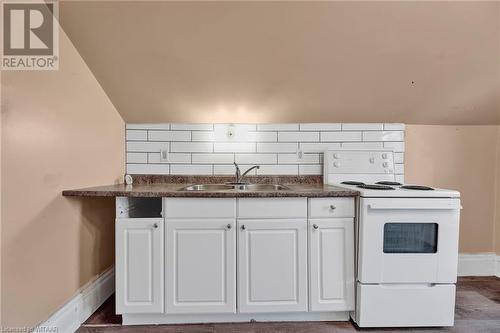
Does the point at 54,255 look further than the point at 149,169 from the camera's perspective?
No

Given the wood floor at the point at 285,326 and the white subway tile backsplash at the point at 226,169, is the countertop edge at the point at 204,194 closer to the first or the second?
the white subway tile backsplash at the point at 226,169

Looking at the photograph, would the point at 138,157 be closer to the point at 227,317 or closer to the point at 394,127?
the point at 227,317

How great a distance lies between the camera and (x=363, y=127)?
2436mm

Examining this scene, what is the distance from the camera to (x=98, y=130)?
6.55 ft

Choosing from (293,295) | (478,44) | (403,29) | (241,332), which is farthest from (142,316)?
(478,44)

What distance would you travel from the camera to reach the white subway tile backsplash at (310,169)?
2.42 metres

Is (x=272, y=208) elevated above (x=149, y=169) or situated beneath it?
situated beneath

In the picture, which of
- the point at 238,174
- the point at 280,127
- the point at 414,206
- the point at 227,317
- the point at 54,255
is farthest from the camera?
the point at 280,127

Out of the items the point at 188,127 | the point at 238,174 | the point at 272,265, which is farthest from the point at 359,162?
the point at 188,127

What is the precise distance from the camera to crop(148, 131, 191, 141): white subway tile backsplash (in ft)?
7.77

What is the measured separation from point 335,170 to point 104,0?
6.41ft

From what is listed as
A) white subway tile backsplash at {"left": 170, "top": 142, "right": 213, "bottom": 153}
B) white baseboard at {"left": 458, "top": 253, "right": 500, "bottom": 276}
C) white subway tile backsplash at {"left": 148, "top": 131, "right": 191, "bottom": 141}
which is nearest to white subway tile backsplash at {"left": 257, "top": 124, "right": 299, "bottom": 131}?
white subway tile backsplash at {"left": 170, "top": 142, "right": 213, "bottom": 153}
